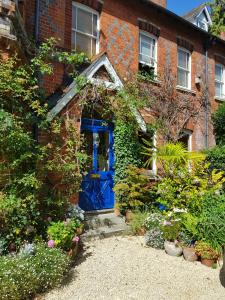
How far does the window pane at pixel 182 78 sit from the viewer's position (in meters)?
12.4

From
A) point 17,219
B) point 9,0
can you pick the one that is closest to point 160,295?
point 17,219

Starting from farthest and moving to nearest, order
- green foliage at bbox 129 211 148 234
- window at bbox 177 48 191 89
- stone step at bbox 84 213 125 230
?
window at bbox 177 48 191 89, green foliage at bbox 129 211 148 234, stone step at bbox 84 213 125 230

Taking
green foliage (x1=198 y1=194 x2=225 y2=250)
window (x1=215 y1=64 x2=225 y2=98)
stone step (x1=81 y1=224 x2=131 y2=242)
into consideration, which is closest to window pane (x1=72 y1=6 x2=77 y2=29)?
stone step (x1=81 y1=224 x2=131 y2=242)

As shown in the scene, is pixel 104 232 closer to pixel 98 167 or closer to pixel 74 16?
pixel 98 167

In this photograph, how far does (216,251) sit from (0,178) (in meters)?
4.61

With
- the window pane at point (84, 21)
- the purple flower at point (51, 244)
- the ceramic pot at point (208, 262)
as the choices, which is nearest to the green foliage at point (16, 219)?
the purple flower at point (51, 244)

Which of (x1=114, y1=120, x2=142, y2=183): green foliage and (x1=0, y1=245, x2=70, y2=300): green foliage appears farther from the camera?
(x1=114, y1=120, x2=142, y2=183): green foliage

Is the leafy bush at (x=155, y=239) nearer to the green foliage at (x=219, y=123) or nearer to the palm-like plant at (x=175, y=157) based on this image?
the palm-like plant at (x=175, y=157)

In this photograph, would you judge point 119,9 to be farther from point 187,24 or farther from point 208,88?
point 208,88

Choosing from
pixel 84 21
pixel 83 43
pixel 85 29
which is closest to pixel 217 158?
pixel 83 43

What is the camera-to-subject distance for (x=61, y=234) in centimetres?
563

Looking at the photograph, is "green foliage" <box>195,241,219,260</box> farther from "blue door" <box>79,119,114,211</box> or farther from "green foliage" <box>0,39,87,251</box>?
"blue door" <box>79,119,114,211</box>

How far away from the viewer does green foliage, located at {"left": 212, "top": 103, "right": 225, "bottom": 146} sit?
12828 millimetres

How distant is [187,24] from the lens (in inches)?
483
